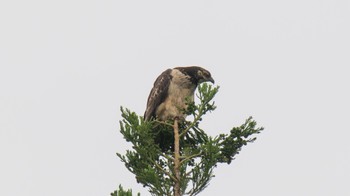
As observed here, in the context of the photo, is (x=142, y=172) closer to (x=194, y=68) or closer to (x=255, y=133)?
(x=255, y=133)

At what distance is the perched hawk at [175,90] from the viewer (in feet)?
37.2

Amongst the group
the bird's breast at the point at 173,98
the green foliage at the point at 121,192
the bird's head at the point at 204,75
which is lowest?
the green foliage at the point at 121,192

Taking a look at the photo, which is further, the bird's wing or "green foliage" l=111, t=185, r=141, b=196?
the bird's wing

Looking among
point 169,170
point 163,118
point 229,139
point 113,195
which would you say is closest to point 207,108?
point 229,139

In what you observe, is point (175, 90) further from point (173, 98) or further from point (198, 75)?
point (198, 75)

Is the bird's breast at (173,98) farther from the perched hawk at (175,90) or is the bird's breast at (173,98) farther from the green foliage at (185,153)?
the green foliage at (185,153)

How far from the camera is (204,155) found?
7688 millimetres

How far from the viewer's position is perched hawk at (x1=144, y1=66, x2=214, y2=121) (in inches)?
446

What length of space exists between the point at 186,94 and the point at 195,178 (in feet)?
13.6

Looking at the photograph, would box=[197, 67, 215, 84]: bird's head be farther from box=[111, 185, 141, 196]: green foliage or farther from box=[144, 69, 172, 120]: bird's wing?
box=[111, 185, 141, 196]: green foliage

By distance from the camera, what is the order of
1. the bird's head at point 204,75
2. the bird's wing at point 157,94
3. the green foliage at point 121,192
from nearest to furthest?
the green foliage at point 121,192 < the bird's head at point 204,75 < the bird's wing at point 157,94

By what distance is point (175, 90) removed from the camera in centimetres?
1145

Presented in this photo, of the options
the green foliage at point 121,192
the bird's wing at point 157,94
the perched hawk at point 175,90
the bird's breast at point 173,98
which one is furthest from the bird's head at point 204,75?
the green foliage at point 121,192

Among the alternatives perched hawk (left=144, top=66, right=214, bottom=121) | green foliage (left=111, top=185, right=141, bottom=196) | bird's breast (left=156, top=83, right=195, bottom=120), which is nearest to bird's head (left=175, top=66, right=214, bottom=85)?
perched hawk (left=144, top=66, right=214, bottom=121)
